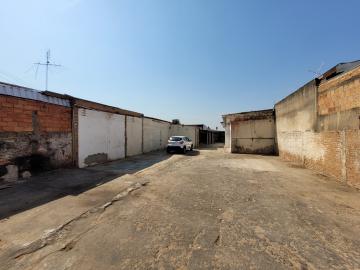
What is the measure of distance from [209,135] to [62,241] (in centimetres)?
3202

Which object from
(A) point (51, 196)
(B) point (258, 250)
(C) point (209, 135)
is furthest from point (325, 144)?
(C) point (209, 135)

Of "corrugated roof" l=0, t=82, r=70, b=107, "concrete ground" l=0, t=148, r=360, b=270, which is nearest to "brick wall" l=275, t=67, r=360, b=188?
"concrete ground" l=0, t=148, r=360, b=270

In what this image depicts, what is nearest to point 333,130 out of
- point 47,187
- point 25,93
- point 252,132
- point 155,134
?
point 252,132

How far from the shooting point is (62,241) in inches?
134

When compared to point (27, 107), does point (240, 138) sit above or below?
below

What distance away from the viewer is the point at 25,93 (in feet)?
25.5

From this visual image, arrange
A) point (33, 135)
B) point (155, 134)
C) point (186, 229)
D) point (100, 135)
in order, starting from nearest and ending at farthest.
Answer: point (186, 229) < point (33, 135) < point (100, 135) < point (155, 134)

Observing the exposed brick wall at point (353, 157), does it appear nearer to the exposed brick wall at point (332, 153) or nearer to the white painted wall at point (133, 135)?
the exposed brick wall at point (332, 153)

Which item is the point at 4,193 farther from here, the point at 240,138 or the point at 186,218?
the point at 240,138

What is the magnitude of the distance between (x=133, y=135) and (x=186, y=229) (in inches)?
490

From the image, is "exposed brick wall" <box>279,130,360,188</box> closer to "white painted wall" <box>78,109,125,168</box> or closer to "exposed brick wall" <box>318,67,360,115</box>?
"exposed brick wall" <box>318,67,360,115</box>

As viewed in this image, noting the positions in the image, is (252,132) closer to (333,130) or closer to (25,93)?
(333,130)

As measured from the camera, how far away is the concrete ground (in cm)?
291

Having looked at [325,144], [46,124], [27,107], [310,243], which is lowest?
[310,243]
